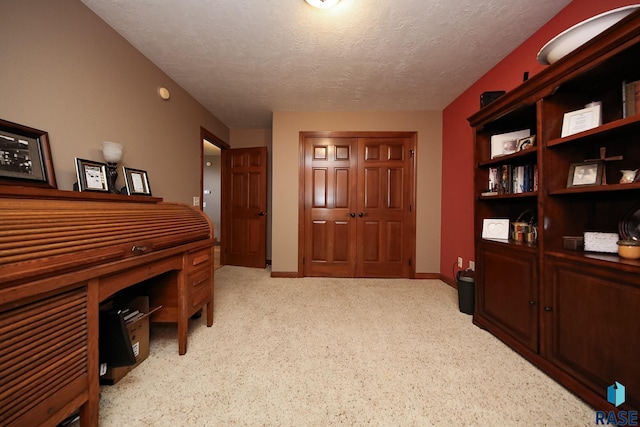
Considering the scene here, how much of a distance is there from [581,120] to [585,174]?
31 cm

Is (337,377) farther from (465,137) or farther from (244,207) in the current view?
(244,207)

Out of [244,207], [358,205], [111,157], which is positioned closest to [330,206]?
[358,205]

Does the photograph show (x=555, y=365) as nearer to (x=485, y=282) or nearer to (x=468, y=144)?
(x=485, y=282)

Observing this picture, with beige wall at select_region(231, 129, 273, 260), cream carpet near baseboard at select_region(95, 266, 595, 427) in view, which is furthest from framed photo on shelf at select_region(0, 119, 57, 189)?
beige wall at select_region(231, 129, 273, 260)

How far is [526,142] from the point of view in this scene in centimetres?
162

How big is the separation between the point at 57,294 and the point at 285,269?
2.55 m

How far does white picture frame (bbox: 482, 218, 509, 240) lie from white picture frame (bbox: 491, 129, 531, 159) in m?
0.53

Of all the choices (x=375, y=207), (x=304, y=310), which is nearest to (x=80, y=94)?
(x=304, y=310)

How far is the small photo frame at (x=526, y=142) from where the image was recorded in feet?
5.05

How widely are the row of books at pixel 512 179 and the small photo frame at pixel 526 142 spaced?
14 cm

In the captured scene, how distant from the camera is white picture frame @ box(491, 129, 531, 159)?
172cm

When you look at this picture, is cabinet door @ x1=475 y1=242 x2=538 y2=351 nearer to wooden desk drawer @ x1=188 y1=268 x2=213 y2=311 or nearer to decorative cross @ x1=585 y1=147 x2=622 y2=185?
decorative cross @ x1=585 y1=147 x2=622 y2=185

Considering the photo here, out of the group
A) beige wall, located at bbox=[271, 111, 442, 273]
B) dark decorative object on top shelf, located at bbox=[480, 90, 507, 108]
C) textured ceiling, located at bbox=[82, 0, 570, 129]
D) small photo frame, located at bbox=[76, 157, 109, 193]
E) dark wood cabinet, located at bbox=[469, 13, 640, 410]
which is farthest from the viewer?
beige wall, located at bbox=[271, 111, 442, 273]

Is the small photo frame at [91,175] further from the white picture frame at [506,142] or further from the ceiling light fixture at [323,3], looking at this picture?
the white picture frame at [506,142]
